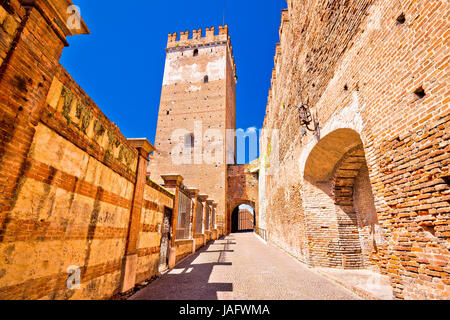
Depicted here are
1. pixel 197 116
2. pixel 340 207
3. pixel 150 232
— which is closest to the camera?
pixel 150 232

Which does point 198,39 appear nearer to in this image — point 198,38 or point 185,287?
point 198,38

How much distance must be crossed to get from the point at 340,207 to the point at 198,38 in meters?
27.4

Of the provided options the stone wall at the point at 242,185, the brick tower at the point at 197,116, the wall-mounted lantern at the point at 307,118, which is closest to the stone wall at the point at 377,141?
the wall-mounted lantern at the point at 307,118

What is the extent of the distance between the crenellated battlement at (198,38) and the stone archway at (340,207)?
969 inches

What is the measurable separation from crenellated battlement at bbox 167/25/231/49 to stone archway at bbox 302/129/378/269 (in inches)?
969

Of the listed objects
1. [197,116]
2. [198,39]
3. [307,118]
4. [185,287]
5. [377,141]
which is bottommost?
[185,287]

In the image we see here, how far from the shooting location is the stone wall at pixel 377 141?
2.93 metres

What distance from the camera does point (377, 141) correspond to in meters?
3.99

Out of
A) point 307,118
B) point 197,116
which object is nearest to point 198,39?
point 197,116

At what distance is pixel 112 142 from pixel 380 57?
202 inches

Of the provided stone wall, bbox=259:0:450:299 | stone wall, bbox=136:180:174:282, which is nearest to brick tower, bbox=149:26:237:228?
stone wall, bbox=259:0:450:299

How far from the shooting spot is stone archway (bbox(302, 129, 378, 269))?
6.31 meters

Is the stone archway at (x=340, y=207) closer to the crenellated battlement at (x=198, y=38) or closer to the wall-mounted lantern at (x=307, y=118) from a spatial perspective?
the wall-mounted lantern at (x=307, y=118)
